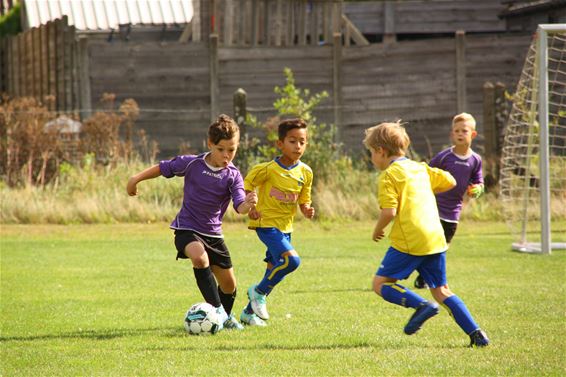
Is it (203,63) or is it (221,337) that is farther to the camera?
(203,63)

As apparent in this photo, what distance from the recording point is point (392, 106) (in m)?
21.6

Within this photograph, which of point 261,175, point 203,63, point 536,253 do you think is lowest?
point 536,253

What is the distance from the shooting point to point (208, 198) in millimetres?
7906

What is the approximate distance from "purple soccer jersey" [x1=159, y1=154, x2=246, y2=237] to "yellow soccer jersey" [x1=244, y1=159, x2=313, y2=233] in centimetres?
34

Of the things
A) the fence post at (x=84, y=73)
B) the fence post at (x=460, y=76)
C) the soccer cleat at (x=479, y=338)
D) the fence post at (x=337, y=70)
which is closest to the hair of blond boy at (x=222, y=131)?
the soccer cleat at (x=479, y=338)

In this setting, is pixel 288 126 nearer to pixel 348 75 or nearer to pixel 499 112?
pixel 499 112

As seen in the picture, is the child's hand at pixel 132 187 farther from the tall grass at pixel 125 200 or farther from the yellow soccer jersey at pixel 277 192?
the tall grass at pixel 125 200

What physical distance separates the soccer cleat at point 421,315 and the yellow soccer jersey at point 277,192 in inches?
72.6

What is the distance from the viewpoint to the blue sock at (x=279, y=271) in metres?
8.12

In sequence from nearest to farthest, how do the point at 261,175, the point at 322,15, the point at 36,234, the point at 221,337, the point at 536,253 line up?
the point at 221,337, the point at 261,175, the point at 536,253, the point at 36,234, the point at 322,15

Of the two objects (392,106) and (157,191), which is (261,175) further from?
(392,106)

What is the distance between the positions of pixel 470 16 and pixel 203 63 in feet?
24.6

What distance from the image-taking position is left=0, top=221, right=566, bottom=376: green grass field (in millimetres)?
6379

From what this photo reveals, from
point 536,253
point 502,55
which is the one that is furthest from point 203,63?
point 536,253
